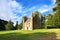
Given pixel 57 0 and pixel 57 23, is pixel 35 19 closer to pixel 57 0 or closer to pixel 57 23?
pixel 57 23

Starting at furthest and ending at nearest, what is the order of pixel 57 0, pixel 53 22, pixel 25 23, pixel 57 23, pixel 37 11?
1. pixel 37 11
2. pixel 25 23
3. pixel 53 22
4. pixel 57 23
5. pixel 57 0

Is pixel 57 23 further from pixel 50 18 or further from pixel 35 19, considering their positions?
pixel 35 19

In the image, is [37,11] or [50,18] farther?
[37,11]

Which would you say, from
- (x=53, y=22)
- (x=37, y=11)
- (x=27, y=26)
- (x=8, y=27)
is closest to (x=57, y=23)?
(x=53, y=22)

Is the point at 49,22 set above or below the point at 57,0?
below

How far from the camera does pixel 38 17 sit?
60.0 meters

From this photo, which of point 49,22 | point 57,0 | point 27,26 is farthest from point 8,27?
point 57,0

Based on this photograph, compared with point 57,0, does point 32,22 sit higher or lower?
lower

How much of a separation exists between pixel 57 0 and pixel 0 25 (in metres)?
31.4

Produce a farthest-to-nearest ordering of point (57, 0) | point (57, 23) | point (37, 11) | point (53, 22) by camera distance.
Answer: point (37, 11) < point (53, 22) < point (57, 23) < point (57, 0)

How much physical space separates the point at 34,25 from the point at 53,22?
7830 millimetres

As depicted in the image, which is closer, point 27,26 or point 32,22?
point 32,22

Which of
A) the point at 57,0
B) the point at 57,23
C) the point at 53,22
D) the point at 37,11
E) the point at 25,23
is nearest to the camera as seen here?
the point at 57,0

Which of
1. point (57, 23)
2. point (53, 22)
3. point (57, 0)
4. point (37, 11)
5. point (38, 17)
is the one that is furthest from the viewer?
point (37, 11)
